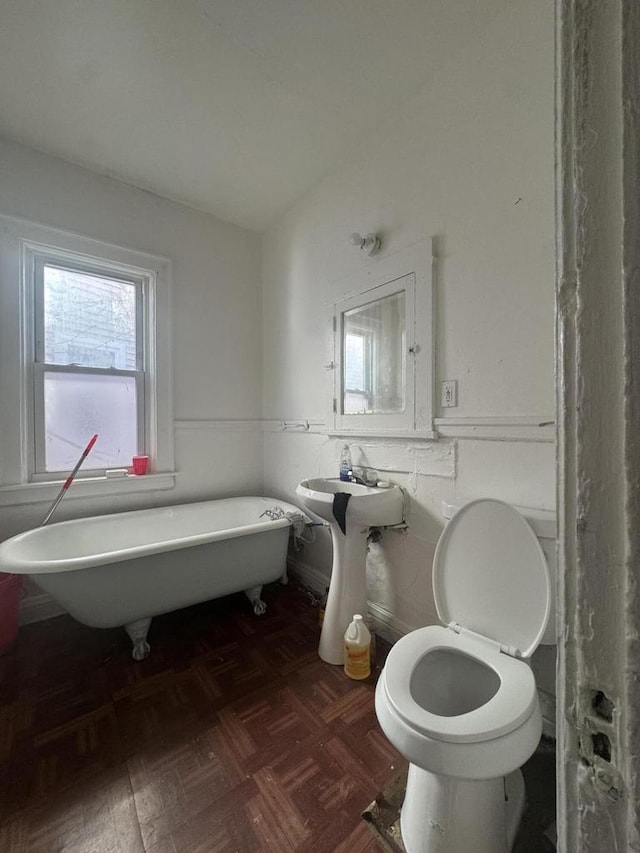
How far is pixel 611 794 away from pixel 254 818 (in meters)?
1.16

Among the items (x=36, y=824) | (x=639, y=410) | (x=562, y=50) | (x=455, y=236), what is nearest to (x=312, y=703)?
(x=36, y=824)

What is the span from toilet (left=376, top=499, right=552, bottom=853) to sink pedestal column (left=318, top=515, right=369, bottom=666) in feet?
1.56

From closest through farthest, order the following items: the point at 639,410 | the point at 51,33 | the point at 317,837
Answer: the point at 639,410 → the point at 317,837 → the point at 51,33

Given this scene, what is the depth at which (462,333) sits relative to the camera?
143cm

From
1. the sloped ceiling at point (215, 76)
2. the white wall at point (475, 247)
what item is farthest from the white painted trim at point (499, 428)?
the sloped ceiling at point (215, 76)

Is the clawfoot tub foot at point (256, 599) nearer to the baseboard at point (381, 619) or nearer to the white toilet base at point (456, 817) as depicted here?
the baseboard at point (381, 619)

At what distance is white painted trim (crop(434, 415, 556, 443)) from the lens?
1.19m

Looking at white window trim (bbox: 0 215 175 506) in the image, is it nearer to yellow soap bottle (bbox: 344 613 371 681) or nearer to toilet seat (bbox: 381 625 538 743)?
yellow soap bottle (bbox: 344 613 371 681)

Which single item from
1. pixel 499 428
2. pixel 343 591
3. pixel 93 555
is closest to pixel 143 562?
pixel 93 555

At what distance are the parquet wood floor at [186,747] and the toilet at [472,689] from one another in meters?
0.27

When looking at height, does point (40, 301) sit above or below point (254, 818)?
above

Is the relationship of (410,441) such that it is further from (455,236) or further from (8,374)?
(8,374)

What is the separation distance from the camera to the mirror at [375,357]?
1.71 m

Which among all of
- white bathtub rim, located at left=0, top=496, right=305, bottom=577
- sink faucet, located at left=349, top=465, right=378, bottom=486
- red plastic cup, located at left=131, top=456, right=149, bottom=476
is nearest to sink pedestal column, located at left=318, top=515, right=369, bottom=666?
sink faucet, located at left=349, top=465, right=378, bottom=486
